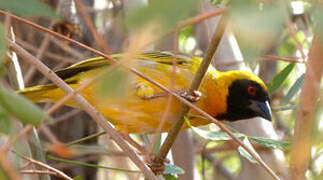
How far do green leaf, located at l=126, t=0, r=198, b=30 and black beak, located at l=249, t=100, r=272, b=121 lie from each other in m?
2.04

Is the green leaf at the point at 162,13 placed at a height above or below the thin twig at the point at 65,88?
above

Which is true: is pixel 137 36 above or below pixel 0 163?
above

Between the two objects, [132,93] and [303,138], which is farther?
[132,93]

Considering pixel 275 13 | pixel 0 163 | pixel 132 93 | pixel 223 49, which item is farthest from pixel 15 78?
pixel 275 13

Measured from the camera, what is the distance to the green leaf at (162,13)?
81 cm

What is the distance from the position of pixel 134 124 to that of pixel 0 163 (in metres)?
1.68

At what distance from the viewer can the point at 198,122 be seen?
2674mm

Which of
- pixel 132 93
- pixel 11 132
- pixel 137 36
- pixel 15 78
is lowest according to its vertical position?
pixel 132 93

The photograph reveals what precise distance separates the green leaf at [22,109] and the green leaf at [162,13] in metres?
0.36

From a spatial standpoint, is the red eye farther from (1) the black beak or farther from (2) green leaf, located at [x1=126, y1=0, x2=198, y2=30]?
(2) green leaf, located at [x1=126, y1=0, x2=198, y2=30]

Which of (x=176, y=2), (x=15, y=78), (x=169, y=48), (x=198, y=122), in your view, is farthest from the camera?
(x=169, y=48)

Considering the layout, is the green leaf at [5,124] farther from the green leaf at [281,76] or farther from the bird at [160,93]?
the green leaf at [281,76]

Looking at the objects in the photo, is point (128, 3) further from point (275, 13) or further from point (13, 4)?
point (275, 13)

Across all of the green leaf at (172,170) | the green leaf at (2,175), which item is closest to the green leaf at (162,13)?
the green leaf at (2,175)
